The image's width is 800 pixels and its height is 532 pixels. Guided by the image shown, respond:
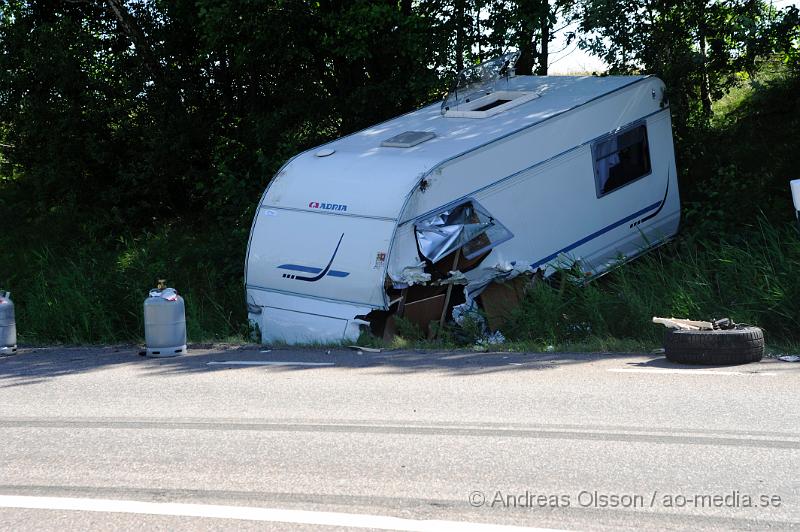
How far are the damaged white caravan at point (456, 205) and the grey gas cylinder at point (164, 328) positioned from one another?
1507 mm

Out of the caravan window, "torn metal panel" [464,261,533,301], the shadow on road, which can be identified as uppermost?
the caravan window

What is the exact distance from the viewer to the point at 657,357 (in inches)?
364

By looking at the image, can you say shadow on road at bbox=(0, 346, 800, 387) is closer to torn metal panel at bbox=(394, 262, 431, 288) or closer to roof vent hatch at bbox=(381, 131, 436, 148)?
torn metal panel at bbox=(394, 262, 431, 288)

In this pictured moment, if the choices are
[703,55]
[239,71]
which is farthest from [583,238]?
[239,71]

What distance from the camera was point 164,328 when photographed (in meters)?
10.5

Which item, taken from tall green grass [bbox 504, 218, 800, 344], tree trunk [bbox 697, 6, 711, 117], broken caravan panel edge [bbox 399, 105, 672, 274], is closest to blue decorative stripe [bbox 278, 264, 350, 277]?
broken caravan panel edge [bbox 399, 105, 672, 274]

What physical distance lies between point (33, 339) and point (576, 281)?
7.02m

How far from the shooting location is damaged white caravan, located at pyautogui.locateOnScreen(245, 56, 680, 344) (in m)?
11.2

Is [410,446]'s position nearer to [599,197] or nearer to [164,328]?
[164,328]

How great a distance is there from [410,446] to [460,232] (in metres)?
5.37

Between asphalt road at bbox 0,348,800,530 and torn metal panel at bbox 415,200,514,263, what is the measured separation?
2107 mm

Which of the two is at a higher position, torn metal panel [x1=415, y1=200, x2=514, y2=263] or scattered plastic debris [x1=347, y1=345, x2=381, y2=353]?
torn metal panel [x1=415, y1=200, x2=514, y2=263]

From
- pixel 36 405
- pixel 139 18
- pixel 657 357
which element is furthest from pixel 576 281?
pixel 139 18

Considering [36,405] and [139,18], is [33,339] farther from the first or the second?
[139,18]
